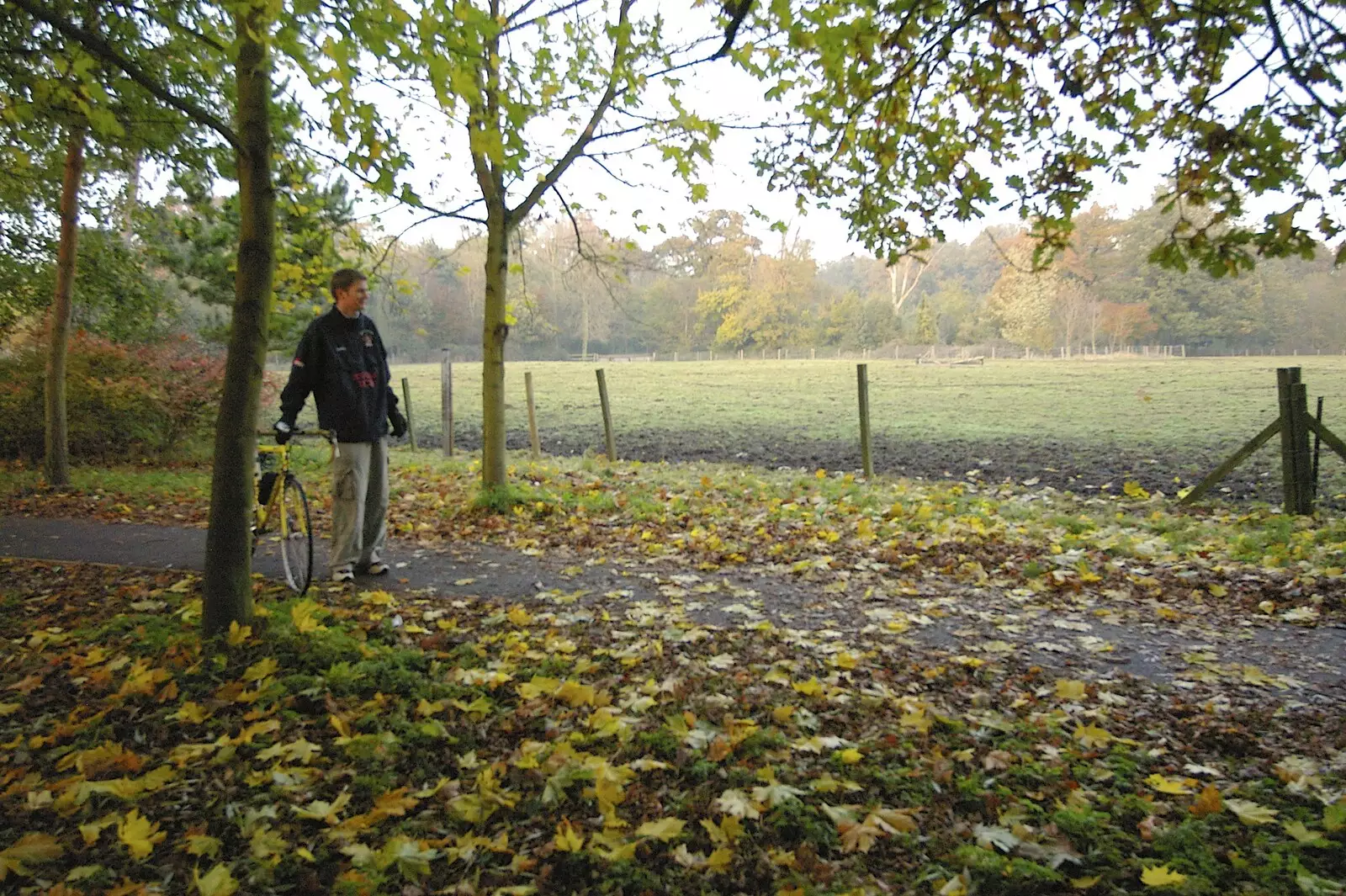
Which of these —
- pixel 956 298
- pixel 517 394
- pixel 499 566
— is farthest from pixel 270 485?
pixel 956 298

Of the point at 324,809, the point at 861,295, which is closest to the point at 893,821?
the point at 324,809

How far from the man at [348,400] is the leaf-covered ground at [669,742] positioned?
0.68 meters

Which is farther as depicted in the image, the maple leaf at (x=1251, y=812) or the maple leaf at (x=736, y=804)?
the maple leaf at (x=736, y=804)

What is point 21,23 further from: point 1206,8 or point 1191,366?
point 1191,366

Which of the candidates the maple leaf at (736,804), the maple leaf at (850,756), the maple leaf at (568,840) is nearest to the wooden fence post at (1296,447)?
the maple leaf at (850,756)

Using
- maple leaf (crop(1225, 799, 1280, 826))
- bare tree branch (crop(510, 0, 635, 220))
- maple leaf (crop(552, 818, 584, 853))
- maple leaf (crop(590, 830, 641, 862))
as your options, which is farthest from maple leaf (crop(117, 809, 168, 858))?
bare tree branch (crop(510, 0, 635, 220))

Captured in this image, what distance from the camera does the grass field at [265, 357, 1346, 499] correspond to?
528 inches

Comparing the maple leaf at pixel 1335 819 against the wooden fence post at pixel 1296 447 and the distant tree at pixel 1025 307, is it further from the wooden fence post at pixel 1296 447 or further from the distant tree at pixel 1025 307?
the distant tree at pixel 1025 307

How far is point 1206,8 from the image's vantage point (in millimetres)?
4570

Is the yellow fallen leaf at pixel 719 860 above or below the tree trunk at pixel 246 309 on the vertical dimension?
below

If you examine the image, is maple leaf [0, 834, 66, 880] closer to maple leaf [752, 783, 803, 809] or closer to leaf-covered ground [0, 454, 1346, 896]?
leaf-covered ground [0, 454, 1346, 896]

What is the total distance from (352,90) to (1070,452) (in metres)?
13.5

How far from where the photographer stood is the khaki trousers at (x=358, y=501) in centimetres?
568

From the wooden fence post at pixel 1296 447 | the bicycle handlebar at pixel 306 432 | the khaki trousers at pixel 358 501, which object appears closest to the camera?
the bicycle handlebar at pixel 306 432
